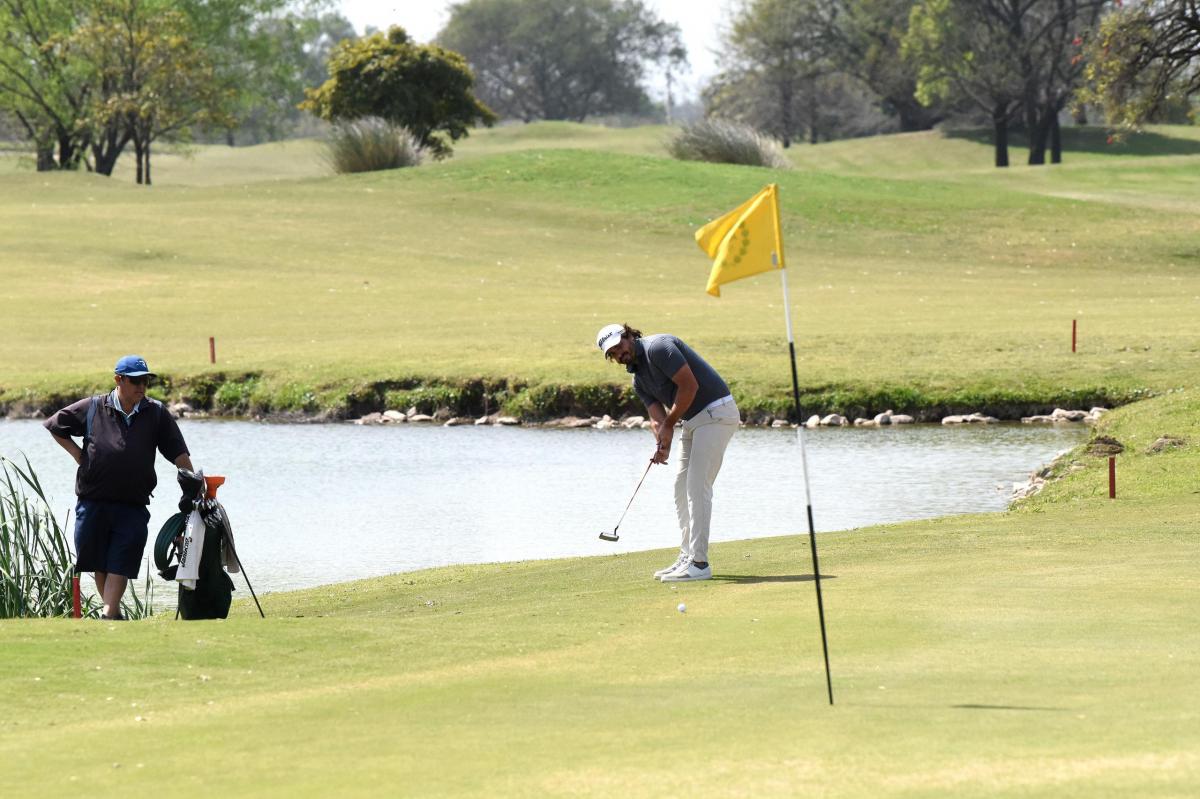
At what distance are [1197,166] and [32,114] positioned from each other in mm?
54985

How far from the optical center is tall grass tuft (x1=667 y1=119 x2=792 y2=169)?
243 ft

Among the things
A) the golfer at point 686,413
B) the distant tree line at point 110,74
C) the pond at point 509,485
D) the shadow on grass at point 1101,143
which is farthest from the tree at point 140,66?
the golfer at point 686,413

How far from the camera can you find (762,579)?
45.4 feet

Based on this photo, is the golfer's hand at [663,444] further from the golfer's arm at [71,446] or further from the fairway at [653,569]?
the golfer's arm at [71,446]

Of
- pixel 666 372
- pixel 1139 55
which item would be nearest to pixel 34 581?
pixel 666 372

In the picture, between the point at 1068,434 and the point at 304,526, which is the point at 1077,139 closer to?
the point at 1068,434

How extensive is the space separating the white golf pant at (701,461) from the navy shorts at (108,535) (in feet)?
13.1

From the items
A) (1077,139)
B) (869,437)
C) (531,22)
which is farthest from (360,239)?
(531,22)

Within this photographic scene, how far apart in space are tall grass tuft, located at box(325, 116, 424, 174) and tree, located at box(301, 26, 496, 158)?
4357 mm

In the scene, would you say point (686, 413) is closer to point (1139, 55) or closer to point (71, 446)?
point (71, 446)

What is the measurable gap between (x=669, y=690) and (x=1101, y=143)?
10277 cm

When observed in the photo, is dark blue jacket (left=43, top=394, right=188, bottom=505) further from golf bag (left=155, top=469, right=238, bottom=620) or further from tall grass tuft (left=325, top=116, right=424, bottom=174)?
tall grass tuft (left=325, top=116, right=424, bottom=174)

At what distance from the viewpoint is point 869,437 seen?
97.0ft

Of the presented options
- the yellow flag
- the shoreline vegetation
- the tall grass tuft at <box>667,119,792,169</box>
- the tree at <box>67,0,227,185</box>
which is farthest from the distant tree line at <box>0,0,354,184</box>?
the yellow flag
